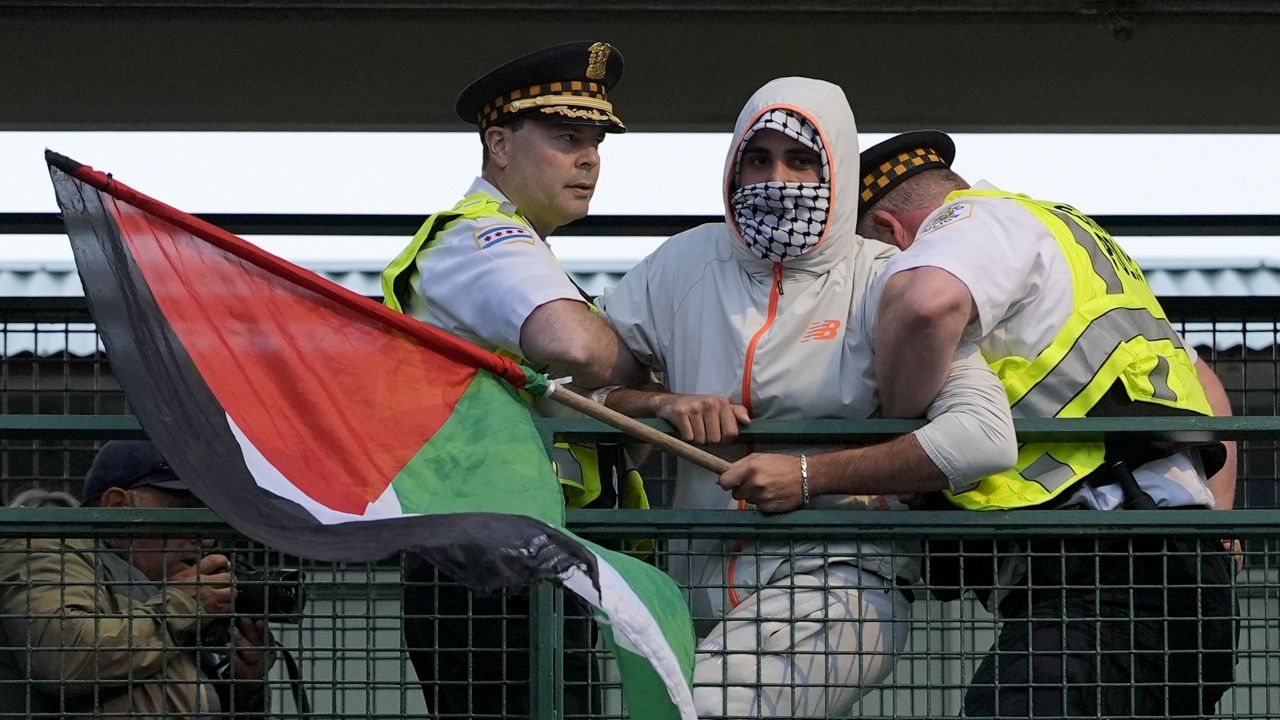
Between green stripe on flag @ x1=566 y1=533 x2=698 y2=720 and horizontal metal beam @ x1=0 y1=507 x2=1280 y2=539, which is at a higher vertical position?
horizontal metal beam @ x1=0 y1=507 x2=1280 y2=539

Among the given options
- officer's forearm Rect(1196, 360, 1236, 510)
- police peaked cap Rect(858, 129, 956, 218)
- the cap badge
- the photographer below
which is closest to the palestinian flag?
the photographer below

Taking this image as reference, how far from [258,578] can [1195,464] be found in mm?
2106

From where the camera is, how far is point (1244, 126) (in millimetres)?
6465

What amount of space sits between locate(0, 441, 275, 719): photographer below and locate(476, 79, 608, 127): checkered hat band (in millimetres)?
1300

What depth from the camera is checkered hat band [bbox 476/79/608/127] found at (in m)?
4.96

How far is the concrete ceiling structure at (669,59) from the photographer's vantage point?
19.6 feet

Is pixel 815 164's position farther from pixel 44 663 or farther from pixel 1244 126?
pixel 1244 126

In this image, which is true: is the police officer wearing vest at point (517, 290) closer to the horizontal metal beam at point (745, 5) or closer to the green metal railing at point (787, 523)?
the green metal railing at point (787, 523)

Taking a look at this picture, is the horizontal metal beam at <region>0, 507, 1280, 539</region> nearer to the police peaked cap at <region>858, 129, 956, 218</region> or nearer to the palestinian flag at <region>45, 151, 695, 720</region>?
the palestinian flag at <region>45, 151, 695, 720</region>

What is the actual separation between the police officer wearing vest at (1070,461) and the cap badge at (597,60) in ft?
3.66

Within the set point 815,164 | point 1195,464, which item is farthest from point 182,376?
point 1195,464

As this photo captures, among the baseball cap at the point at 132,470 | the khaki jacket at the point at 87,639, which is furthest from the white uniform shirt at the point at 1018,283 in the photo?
the baseball cap at the point at 132,470

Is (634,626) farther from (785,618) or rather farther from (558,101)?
(558,101)

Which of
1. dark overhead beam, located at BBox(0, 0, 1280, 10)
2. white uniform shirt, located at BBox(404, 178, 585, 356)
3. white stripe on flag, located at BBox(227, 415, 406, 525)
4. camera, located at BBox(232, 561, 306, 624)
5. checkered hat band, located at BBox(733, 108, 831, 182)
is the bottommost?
camera, located at BBox(232, 561, 306, 624)
